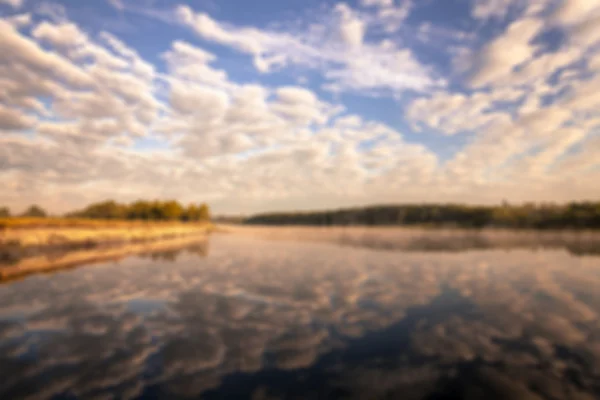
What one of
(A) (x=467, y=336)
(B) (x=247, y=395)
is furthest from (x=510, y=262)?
(B) (x=247, y=395)

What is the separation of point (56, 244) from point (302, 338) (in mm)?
45847

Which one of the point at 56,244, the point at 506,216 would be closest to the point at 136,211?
the point at 56,244

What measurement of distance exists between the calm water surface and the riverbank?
1026 cm

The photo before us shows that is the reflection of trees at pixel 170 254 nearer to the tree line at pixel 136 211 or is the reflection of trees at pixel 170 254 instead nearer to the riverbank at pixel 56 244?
the riverbank at pixel 56 244

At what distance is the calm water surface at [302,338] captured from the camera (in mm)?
7094

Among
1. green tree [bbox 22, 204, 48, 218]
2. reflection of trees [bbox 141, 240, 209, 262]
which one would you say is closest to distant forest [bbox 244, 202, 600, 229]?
reflection of trees [bbox 141, 240, 209, 262]

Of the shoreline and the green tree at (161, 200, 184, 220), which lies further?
the green tree at (161, 200, 184, 220)

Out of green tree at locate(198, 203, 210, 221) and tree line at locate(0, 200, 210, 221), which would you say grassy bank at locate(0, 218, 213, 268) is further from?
green tree at locate(198, 203, 210, 221)

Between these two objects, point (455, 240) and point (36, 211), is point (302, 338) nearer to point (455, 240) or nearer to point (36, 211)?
point (455, 240)

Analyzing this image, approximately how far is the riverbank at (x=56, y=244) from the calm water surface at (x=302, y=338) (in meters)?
10.3

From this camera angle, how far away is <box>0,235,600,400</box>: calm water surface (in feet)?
23.3

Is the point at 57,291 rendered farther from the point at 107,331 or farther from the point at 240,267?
the point at 240,267

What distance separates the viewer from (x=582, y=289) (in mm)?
16828

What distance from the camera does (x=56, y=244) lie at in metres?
41.3
